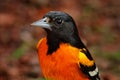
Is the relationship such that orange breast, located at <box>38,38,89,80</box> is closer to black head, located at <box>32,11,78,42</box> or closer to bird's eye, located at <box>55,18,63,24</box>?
black head, located at <box>32,11,78,42</box>

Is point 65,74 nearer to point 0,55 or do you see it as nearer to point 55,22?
point 55,22

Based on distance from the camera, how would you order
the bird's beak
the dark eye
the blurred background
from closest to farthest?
the bird's beak, the dark eye, the blurred background

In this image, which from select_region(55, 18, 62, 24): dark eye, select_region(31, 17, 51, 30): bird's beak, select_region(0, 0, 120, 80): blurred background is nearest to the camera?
select_region(31, 17, 51, 30): bird's beak

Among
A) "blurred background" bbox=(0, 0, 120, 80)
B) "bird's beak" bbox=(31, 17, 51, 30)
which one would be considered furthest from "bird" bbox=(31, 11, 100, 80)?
"blurred background" bbox=(0, 0, 120, 80)

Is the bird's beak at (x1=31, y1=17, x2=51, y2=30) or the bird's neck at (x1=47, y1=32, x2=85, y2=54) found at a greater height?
the bird's beak at (x1=31, y1=17, x2=51, y2=30)

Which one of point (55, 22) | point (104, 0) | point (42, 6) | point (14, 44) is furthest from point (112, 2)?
point (55, 22)

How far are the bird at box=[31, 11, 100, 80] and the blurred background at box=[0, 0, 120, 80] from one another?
2072 mm

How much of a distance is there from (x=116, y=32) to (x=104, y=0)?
1.88m

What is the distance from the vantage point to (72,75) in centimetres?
748

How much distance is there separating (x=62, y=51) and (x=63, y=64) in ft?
0.55

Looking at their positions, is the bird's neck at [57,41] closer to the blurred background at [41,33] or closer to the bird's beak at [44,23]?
the bird's beak at [44,23]

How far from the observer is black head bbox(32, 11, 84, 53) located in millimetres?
7447

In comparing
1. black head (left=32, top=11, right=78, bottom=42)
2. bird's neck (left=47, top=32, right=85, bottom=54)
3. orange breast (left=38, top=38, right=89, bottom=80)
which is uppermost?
black head (left=32, top=11, right=78, bottom=42)

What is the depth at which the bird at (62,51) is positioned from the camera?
743 centimetres
